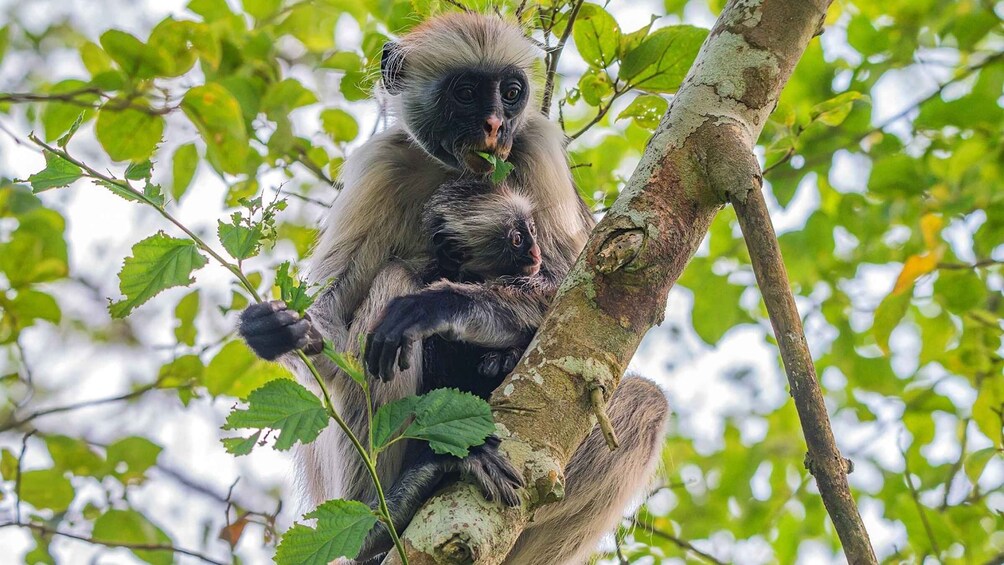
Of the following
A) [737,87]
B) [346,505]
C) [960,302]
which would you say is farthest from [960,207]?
[346,505]

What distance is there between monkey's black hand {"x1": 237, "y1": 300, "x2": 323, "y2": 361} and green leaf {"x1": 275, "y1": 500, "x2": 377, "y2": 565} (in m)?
1.04

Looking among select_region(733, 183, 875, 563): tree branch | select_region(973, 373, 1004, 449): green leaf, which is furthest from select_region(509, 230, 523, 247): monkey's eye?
select_region(973, 373, 1004, 449): green leaf

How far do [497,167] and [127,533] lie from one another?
2427 mm

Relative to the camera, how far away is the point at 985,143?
5.84 meters

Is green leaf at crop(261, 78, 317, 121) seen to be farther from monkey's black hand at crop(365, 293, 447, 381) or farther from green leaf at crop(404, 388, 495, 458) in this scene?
green leaf at crop(404, 388, 495, 458)

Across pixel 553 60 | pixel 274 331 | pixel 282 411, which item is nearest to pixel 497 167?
pixel 553 60

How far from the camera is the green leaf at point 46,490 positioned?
14.7 ft

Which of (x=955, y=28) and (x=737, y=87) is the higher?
(x=955, y=28)

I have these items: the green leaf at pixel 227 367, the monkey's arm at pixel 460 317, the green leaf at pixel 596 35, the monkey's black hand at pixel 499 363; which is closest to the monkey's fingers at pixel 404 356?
the monkey's arm at pixel 460 317

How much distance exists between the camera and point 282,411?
87.9 inches

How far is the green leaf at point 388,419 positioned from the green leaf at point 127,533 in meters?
2.60

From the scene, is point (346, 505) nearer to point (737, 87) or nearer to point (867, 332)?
point (737, 87)

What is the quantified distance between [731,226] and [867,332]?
1.93 m

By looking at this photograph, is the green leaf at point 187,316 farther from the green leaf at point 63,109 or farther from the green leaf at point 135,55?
the green leaf at point 135,55
